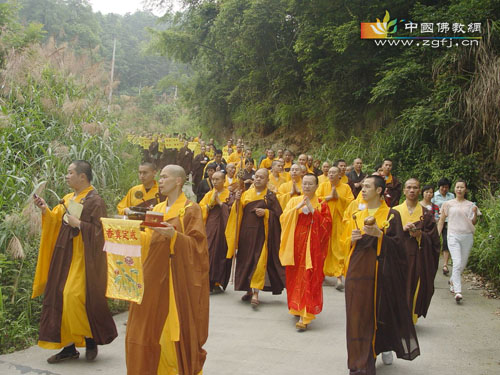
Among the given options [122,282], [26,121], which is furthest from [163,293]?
[26,121]

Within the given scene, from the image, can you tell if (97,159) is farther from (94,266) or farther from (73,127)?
(94,266)

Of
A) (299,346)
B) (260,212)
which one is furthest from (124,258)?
(260,212)

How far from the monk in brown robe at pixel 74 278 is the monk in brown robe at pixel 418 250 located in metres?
3.36

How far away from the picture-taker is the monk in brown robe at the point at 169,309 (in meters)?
3.81

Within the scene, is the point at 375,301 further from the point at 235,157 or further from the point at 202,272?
the point at 235,157

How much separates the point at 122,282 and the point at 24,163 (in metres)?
4.76

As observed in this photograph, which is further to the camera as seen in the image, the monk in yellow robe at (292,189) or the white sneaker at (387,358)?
the monk in yellow robe at (292,189)

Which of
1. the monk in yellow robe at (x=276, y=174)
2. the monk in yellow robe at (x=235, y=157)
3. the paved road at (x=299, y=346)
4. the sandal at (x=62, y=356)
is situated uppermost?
the monk in yellow robe at (x=235, y=157)

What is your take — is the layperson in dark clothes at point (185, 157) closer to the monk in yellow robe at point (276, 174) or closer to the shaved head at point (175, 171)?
the monk in yellow robe at point (276, 174)

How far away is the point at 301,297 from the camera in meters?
6.05

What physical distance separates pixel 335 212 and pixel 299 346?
3.81 meters

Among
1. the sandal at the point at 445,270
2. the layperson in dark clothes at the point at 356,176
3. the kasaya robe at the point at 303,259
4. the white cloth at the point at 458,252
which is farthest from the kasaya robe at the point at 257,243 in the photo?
the layperson in dark clothes at the point at 356,176

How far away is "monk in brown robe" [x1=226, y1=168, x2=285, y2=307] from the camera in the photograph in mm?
7168

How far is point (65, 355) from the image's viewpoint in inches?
191
